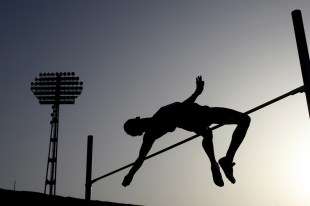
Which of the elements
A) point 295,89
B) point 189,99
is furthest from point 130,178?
point 295,89

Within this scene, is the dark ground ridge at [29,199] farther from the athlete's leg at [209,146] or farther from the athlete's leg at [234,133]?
the athlete's leg at [234,133]

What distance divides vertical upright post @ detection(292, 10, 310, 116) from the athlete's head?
2.69 metres

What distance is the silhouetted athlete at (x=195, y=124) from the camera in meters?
6.41

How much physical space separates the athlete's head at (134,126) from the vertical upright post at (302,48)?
2.69 m

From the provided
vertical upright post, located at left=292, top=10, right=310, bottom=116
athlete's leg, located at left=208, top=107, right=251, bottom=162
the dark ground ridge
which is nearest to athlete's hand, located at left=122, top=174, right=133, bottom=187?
the dark ground ridge

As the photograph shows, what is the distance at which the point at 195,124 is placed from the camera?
6.82 meters

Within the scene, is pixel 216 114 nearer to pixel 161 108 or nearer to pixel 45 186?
pixel 161 108

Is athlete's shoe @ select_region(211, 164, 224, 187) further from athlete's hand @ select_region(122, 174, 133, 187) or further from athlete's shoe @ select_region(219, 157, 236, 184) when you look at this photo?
athlete's hand @ select_region(122, 174, 133, 187)

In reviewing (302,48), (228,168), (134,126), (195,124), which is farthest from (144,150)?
(302,48)

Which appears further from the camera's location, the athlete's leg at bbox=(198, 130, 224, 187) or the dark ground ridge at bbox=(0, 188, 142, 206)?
the dark ground ridge at bbox=(0, 188, 142, 206)

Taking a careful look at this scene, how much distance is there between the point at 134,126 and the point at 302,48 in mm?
2841

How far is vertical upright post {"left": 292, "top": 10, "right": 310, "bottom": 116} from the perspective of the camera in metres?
5.06

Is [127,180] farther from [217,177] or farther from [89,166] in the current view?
[89,166]

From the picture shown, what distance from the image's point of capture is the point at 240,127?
21.0ft
